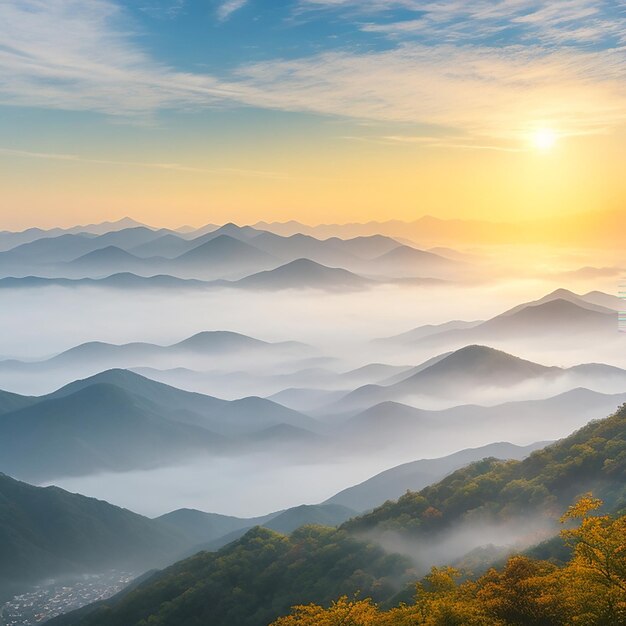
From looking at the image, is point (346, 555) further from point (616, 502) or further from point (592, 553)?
point (592, 553)

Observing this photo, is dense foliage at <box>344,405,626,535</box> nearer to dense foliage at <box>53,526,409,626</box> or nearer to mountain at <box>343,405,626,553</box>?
mountain at <box>343,405,626,553</box>

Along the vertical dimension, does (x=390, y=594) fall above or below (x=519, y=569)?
below

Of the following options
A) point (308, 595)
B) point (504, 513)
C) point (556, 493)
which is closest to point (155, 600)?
point (308, 595)

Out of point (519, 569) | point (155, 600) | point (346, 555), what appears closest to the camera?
point (519, 569)

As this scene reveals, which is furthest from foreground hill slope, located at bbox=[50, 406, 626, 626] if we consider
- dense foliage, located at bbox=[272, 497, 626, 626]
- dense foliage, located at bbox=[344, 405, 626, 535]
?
dense foliage, located at bbox=[272, 497, 626, 626]

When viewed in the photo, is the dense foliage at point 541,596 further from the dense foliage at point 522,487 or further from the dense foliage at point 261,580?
the dense foliage at point 261,580

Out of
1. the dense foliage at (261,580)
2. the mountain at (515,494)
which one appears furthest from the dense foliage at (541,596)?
the dense foliage at (261,580)
